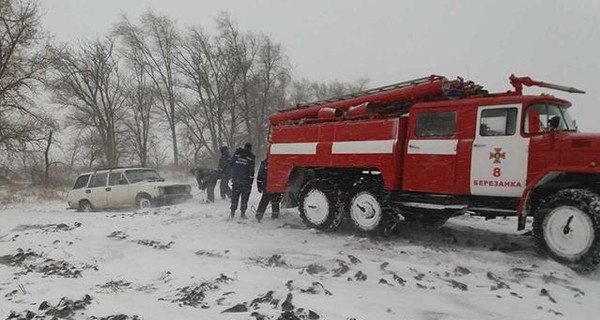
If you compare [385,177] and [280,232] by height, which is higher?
[385,177]

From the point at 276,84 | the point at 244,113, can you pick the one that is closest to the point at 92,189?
the point at 244,113

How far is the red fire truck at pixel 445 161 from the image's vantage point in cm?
718

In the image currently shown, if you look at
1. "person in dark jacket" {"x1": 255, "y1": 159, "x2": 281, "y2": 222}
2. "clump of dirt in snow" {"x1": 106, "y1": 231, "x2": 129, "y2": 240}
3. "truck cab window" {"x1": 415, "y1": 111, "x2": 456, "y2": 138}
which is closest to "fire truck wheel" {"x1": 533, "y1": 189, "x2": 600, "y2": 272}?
"truck cab window" {"x1": 415, "y1": 111, "x2": 456, "y2": 138}

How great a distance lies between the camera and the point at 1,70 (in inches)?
938

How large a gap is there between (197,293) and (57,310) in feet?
5.15

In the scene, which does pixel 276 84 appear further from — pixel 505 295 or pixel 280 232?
pixel 505 295

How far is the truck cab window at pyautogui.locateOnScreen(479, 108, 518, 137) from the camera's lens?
7863mm

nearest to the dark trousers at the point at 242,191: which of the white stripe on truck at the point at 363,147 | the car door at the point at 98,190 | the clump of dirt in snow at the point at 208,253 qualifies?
the white stripe on truck at the point at 363,147

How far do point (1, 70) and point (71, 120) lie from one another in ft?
67.0

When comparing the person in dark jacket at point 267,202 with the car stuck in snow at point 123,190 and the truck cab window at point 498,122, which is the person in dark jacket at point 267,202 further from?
the car stuck in snow at point 123,190

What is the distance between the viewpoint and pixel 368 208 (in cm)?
961

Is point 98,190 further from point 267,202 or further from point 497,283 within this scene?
point 497,283

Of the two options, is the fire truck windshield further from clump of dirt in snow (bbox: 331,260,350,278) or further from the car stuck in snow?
the car stuck in snow

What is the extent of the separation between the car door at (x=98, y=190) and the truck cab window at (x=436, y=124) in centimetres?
1320
